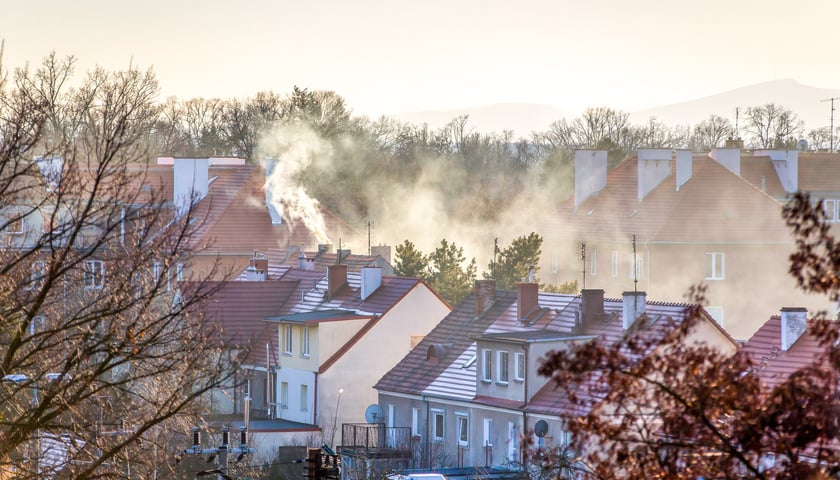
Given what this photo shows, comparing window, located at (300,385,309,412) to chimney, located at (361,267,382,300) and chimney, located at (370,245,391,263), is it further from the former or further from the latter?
chimney, located at (370,245,391,263)

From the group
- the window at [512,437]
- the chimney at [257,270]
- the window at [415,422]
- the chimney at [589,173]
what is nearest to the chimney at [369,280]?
the chimney at [257,270]

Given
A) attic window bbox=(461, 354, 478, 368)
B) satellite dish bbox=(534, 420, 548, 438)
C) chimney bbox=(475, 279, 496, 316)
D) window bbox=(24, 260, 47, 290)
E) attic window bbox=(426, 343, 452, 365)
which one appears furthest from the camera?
chimney bbox=(475, 279, 496, 316)

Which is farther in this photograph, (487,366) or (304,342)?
(304,342)

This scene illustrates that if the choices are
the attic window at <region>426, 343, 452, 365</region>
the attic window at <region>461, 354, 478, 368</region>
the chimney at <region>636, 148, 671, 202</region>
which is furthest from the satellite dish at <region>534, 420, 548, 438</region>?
the chimney at <region>636, 148, 671, 202</region>

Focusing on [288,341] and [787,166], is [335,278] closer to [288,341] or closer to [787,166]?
[288,341]

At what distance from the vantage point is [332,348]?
154ft

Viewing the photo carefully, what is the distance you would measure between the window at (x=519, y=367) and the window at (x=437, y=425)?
3.16 meters

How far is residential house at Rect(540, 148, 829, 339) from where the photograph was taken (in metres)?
65.1

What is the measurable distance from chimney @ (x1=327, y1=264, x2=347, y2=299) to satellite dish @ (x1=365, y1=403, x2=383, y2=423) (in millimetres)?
8662

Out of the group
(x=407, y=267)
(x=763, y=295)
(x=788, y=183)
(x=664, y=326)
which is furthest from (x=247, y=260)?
(x=664, y=326)

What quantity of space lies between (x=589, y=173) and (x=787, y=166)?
985cm

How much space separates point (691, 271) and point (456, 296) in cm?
1320

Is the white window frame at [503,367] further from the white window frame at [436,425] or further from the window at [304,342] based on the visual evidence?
the window at [304,342]

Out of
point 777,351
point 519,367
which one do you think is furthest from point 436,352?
point 777,351
